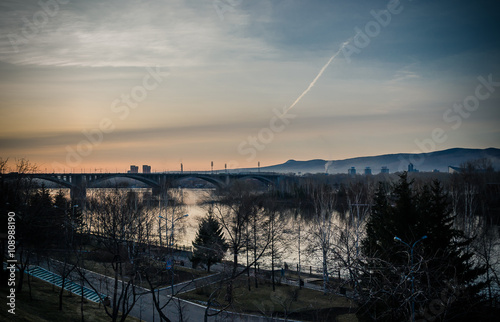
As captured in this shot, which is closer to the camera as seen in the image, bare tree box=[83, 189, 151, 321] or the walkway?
bare tree box=[83, 189, 151, 321]

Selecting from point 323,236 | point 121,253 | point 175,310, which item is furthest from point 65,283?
point 323,236

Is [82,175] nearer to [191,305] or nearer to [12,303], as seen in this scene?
[191,305]

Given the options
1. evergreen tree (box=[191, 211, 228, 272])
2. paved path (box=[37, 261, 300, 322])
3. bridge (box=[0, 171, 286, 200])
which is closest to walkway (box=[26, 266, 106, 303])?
paved path (box=[37, 261, 300, 322])

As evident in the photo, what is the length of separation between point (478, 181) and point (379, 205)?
45.7 metres

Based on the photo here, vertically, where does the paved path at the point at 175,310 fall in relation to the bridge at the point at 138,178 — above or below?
below

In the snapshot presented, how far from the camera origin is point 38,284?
24.6 m

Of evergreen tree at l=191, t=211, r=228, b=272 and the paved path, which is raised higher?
evergreen tree at l=191, t=211, r=228, b=272

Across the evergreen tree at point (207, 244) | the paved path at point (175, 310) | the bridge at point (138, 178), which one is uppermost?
the bridge at point (138, 178)

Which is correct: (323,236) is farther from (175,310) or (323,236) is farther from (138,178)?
(138,178)

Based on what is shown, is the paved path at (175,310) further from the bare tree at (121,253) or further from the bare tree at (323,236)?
the bare tree at (323,236)

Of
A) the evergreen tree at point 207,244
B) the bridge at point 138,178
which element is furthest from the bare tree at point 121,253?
the bridge at point 138,178

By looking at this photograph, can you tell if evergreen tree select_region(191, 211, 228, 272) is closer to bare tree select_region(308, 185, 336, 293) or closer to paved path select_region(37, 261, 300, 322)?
paved path select_region(37, 261, 300, 322)

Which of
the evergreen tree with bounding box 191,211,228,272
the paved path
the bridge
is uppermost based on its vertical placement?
the bridge

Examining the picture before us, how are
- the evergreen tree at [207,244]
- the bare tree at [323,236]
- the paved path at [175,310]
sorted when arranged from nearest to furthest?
the paved path at [175,310] → the bare tree at [323,236] → the evergreen tree at [207,244]
